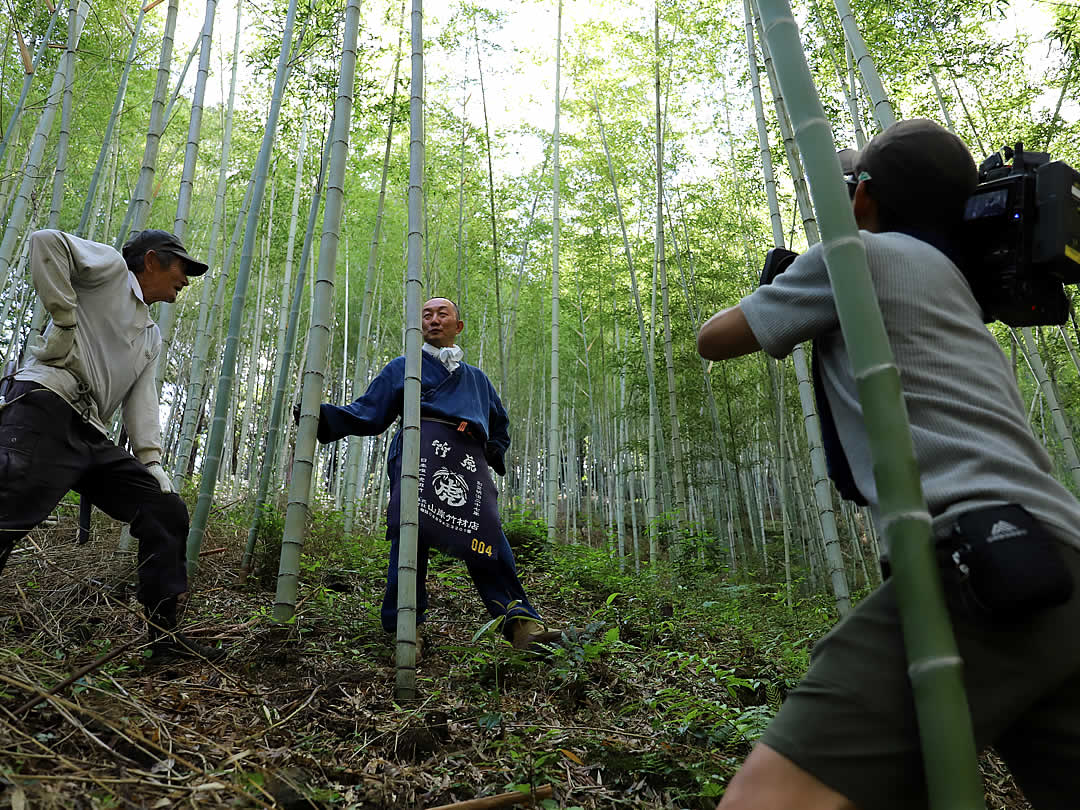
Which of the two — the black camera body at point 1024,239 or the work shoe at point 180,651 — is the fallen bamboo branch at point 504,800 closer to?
the work shoe at point 180,651

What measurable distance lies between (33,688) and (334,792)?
70 centimetres

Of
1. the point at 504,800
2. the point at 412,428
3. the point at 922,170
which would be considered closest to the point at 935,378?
the point at 922,170

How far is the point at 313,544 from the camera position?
5.13 m

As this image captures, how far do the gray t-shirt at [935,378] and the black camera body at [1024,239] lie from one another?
8cm

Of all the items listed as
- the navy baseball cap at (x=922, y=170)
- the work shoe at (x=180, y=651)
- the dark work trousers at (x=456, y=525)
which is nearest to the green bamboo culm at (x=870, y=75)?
the dark work trousers at (x=456, y=525)

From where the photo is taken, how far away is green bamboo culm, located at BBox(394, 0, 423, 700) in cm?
239

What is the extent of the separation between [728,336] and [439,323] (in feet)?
7.96

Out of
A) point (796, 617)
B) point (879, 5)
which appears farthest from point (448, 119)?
point (796, 617)

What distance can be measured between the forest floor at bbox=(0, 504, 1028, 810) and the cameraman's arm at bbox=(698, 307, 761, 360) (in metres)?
1.21

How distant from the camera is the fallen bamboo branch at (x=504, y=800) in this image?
162 centimetres

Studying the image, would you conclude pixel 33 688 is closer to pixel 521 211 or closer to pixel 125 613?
pixel 125 613

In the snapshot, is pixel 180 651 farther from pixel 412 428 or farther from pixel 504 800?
pixel 504 800

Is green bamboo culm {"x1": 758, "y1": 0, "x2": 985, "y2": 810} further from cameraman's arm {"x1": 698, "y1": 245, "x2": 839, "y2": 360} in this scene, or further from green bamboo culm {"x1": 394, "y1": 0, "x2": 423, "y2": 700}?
green bamboo culm {"x1": 394, "y1": 0, "x2": 423, "y2": 700}

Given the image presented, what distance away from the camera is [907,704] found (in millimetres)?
892
